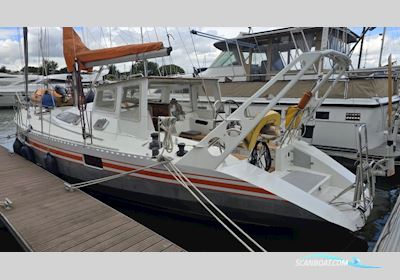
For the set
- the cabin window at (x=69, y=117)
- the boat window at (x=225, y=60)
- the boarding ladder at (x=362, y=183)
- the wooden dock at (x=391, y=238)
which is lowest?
the wooden dock at (x=391, y=238)

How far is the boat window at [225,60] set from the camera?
11133mm

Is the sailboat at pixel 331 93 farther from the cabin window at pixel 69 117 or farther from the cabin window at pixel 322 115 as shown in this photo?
the cabin window at pixel 69 117

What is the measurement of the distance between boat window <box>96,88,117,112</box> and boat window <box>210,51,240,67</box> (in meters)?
6.40

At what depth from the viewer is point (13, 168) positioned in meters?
6.57

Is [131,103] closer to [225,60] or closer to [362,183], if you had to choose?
[362,183]

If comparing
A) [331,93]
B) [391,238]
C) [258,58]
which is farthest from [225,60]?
[391,238]

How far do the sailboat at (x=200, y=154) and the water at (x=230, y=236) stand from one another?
0.26 m

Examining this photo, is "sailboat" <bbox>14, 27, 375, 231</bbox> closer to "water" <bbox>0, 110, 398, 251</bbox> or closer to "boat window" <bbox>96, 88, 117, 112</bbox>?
"boat window" <bbox>96, 88, 117, 112</bbox>

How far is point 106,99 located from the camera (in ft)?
19.4

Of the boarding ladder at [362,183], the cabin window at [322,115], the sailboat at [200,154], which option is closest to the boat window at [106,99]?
the sailboat at [200,154]

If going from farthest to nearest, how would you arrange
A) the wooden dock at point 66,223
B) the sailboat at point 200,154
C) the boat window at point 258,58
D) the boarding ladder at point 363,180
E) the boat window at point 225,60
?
the boat window at point 225,60
the boat window at point 258,58
the sailboat at point 200,154
the boarding ladder at point 363,180
the wooden dock at point 66,223

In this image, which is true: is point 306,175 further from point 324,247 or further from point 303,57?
point 303,57

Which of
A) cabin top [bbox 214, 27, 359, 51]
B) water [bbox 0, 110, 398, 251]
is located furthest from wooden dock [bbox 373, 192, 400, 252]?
cabin top [bbox 214, 27, 359, 51]

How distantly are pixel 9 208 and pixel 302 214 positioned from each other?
13.9 ft
